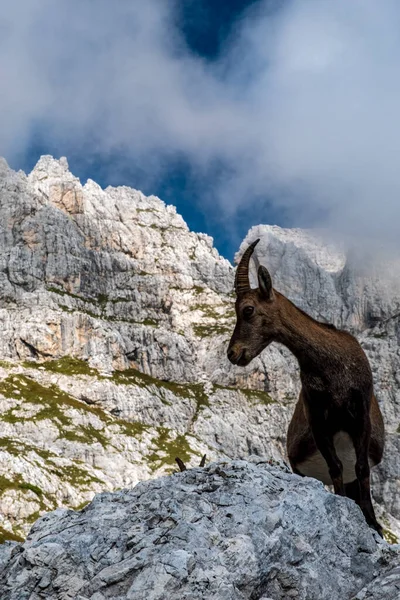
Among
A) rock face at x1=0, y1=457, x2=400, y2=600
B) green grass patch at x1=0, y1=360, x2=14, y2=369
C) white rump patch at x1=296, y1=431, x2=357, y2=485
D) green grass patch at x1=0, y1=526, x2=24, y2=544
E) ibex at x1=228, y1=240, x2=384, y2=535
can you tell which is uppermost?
green grass patch at x1=0, y1=360, x2=14, y2=369

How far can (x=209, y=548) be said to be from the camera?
7.64 m

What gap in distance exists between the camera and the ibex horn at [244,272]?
10359mm

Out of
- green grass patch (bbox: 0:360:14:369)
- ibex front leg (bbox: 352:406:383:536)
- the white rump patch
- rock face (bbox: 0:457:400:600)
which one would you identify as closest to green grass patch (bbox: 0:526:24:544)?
green grass patch (bbox: 0:360:14:369)

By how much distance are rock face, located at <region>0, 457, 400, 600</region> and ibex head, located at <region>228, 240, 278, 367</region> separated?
2.35 metres

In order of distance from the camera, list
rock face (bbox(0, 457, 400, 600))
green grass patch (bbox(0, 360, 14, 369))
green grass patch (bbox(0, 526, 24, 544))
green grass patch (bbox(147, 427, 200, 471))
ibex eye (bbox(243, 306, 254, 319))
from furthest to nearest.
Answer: green grass patch (bbox(0, 360, 14, 369)) → green grass patch (bbox(147, 427, 200, 471)) → green grass patch (bbox(0, 526, 24, 544)) → ibex eye (bbox(243, 306, 254, 319)) → rock face (bbox(0, 457, 400, 600))

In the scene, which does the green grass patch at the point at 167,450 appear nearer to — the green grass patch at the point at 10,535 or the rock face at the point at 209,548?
the green grass patch at the point at 10,535

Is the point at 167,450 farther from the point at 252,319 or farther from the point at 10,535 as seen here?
the point at 252,319

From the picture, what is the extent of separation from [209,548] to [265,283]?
5001 millimetres

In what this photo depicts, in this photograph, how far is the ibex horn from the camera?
34.0 ft

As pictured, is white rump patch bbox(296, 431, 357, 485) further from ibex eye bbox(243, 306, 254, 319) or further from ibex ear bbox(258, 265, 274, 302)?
ibex ear bbox(258, 265, 274, 302)

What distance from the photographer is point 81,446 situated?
160m

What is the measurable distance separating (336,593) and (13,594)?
4737mm

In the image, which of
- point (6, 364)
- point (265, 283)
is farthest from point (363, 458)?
point (6, 364)

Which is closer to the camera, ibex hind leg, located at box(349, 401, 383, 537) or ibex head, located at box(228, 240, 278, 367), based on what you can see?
ibex hind leg, located at box(349, 401, 383, 537)
